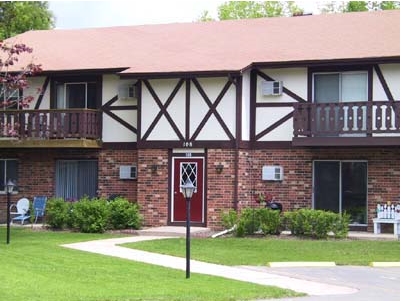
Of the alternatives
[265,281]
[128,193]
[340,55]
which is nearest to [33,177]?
[128,193]

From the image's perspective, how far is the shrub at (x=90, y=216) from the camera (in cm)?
2175

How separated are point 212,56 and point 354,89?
4322 mm

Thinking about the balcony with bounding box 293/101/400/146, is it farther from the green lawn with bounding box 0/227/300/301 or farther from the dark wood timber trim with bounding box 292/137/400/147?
the green lawn with bounding box 0/227/300/301

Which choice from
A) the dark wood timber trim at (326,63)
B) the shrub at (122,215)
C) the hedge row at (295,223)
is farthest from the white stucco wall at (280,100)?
the shrub at (122,215)

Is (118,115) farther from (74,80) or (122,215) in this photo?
(122,215)

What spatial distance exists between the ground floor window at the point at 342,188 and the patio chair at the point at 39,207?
8244mm

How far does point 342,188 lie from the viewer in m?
22.4

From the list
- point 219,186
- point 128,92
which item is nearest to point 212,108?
point 219,186

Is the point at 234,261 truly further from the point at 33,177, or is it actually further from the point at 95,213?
the point at 33,177

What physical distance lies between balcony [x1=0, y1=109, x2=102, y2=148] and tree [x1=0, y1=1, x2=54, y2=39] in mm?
13965

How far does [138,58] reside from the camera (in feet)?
81.6

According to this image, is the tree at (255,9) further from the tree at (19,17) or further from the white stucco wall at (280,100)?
the white stucco wall at (280,100)

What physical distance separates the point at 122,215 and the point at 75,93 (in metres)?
4.99

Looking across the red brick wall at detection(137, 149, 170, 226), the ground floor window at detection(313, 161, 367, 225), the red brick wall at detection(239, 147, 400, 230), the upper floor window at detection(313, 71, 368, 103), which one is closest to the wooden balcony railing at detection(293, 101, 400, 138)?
the red brick wall at detection(239, 147, 400, 230)
